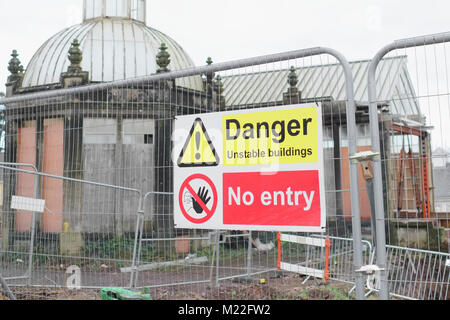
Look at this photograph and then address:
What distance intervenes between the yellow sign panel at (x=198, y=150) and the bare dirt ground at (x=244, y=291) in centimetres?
167

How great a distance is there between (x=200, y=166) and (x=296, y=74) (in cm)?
171

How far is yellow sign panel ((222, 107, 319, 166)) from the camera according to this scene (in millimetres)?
5066

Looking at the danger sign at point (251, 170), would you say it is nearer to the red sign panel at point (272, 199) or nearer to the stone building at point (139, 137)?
the red sign panel at point (272, 199)

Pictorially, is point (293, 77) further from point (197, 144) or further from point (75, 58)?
point (75, 58)

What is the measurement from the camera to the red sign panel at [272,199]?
5.01 m

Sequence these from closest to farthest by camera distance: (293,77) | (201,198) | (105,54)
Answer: (201,198)
(293,77)
(105,54)

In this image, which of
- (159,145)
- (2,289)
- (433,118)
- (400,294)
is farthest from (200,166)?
(2,289)

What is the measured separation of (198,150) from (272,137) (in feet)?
3.09

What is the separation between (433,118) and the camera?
15.2 ft

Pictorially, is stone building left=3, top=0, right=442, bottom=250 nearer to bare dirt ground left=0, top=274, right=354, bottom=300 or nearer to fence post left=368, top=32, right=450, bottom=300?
fence post left=368, top=32, right=450, bottom=300

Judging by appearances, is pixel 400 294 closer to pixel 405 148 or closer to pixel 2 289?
pixel 405 148

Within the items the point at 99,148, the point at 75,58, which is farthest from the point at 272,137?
the point at 75,58

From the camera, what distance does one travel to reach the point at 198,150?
569 centimetres

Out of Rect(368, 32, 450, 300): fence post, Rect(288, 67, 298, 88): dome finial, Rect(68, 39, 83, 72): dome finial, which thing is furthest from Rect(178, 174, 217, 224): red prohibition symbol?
Rect(68, 39, 83, 72): dome finial
